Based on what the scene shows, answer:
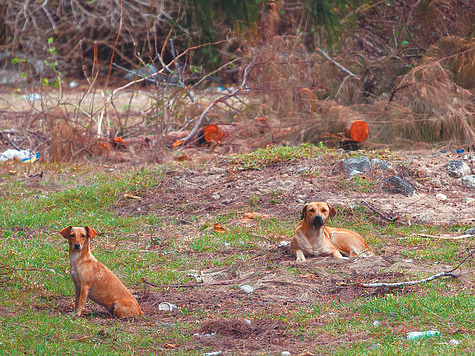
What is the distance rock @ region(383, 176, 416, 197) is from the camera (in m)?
10.3

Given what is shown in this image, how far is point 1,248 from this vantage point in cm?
806

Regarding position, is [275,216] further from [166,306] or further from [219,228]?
[166,306]

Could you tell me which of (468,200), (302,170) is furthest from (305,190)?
(468,200)

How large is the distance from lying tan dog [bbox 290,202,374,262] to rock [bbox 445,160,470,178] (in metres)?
3.66

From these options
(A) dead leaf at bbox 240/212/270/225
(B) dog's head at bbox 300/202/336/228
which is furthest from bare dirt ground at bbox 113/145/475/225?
(B) dog's head at bbox 300/202/336/228

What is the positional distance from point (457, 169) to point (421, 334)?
6402 millimetres

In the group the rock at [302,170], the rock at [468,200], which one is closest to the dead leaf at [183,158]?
the rock at [302,170]

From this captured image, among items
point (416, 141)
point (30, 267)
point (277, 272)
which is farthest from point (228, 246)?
point (416, 141)

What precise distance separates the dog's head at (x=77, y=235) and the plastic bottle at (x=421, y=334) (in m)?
2.80

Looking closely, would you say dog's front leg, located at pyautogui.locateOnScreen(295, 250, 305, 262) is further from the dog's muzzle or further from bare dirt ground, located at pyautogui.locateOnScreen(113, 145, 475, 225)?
bare dirt ground, located at pyautogui.locateOnScreen(113, 145, 475, 225)

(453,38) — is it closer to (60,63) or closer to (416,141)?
(416,141)

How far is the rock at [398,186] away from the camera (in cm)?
1027

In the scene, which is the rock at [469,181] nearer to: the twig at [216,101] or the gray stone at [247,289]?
the gray stone at [247,289]

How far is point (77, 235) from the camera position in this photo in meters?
5.86
